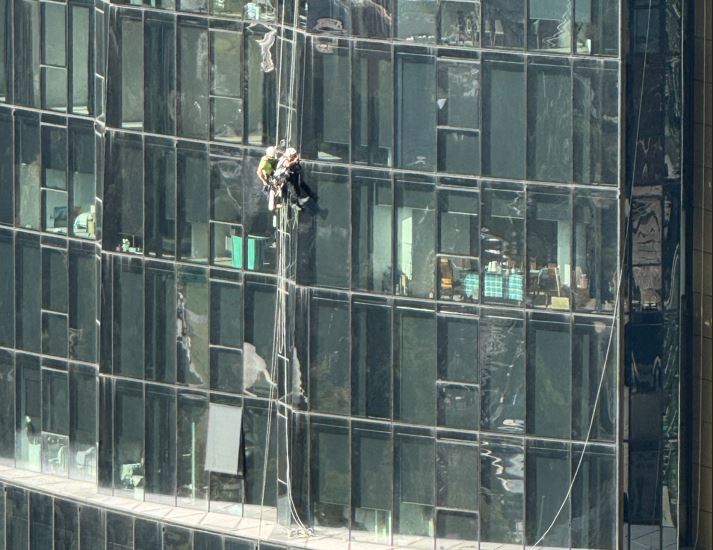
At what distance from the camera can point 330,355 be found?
184ft

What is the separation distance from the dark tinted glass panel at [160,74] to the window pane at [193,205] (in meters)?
0.81

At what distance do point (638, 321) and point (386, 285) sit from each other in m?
5.41

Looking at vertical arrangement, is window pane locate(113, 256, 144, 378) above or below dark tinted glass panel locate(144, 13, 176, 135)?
below

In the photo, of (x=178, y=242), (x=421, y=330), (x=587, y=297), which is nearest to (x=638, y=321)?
(x=587, y=297)

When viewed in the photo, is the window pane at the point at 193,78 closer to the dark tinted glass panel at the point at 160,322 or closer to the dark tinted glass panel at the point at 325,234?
the dark tinted glass panel at the point at 160,322

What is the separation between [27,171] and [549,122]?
14550mm

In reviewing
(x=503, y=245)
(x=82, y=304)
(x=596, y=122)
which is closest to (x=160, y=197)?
(x=82, y=304)

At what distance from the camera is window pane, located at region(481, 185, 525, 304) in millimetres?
53906

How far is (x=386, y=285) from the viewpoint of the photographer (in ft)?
182

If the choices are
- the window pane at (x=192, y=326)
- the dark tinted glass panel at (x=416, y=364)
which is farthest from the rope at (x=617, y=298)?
the window pane at (x=192, y=326)

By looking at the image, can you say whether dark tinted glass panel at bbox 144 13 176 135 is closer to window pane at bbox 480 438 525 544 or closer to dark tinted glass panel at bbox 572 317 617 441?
window pane at bbox 480 438 525 544

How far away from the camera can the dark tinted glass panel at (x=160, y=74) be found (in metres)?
58.0

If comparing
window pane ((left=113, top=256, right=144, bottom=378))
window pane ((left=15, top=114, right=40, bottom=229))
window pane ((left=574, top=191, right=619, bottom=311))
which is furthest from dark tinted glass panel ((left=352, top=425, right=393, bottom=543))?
window pane ((left=15, top=114, right=40, bottom=229))

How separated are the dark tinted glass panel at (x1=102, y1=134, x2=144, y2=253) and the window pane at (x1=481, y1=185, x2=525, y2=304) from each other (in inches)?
353
